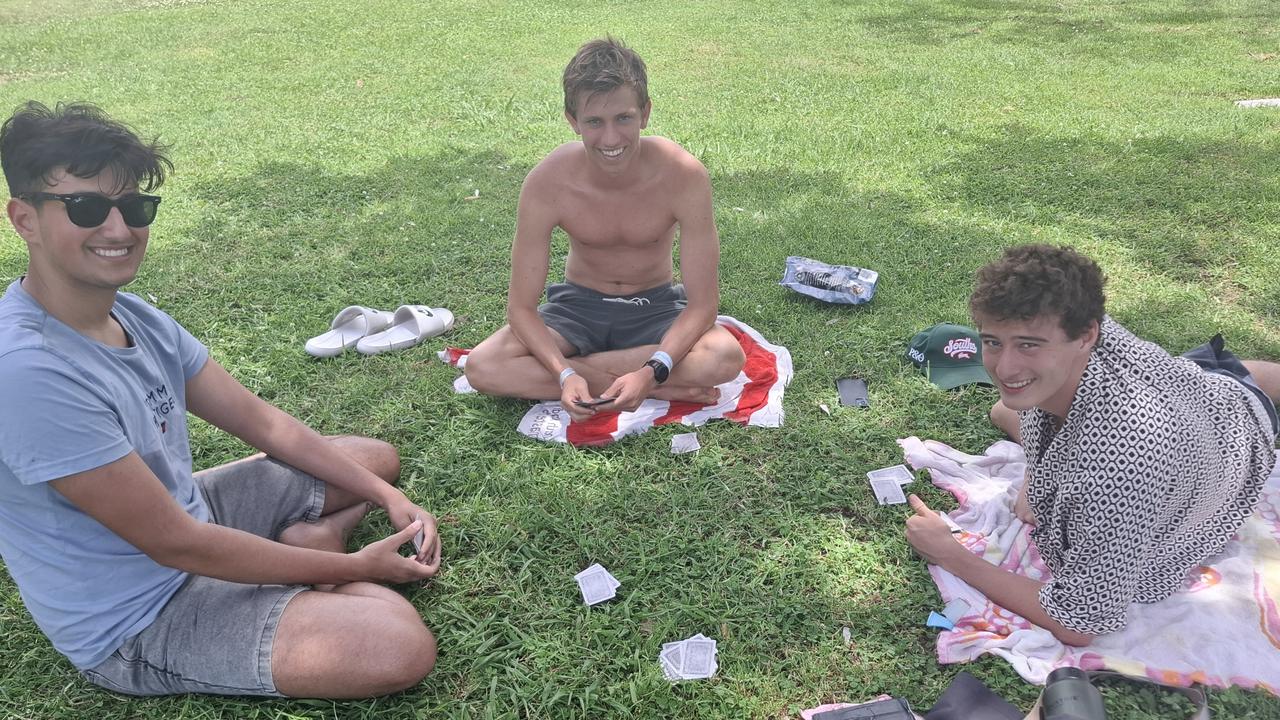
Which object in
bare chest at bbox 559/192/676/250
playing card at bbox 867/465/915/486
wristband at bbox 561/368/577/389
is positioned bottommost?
playing card at bbox 867/465/915/486

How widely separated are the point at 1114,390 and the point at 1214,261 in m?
3.75

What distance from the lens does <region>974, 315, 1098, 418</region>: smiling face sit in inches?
96.0

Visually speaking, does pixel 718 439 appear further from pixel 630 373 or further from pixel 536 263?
pixel 536 263

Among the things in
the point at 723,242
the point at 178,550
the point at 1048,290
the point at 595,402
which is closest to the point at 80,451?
the point at 178,550

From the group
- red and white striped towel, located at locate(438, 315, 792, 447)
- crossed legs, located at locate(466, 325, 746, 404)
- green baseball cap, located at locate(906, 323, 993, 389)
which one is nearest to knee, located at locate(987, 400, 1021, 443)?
green baseball cap, located at locate(906, 323, 993, 389)

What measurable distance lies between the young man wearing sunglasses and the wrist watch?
1420mm

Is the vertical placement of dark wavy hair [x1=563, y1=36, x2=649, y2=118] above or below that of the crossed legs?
above

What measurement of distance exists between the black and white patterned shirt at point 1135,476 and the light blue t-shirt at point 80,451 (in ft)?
9.22

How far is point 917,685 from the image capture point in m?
2.73

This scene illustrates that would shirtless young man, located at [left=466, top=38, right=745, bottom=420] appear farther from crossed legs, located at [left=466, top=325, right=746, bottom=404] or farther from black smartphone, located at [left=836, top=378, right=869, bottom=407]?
black smartphone, located at [left=836, top=378, right=869, bottom=407]

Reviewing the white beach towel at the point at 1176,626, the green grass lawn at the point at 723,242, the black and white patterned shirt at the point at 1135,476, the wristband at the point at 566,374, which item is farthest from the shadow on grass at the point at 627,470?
the black and white patterned shirt at the point at 1135,476

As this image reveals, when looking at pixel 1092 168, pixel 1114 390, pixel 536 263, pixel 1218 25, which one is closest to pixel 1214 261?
pixel 1092 168

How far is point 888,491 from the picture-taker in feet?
11.6

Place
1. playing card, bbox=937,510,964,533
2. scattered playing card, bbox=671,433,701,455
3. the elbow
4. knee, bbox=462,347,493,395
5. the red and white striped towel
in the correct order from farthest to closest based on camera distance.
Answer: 1. knee, bbox=462,347,493,395
2. the red and white striped towel
3. scattered playing card, bbox=671,433,701,455
4. playing card, bbox=937,510,964,533
5. the elbow
